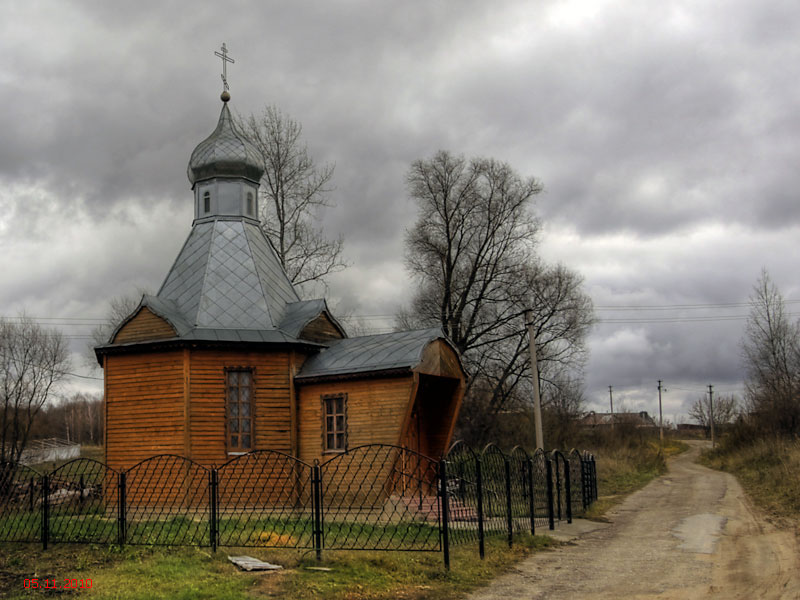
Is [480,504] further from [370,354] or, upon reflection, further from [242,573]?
[370,354]

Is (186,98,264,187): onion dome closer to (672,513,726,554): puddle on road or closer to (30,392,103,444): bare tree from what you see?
(672,513,726,554): puddle on road

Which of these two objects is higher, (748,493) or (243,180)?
(243,180)

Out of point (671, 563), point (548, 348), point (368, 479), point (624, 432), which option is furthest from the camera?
point (624, 432)

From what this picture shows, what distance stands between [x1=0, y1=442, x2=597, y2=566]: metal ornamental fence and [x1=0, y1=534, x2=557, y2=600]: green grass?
0.26m

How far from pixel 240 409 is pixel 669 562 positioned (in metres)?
8.76

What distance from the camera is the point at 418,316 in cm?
3070

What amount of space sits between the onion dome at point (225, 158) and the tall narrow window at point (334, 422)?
658 cm

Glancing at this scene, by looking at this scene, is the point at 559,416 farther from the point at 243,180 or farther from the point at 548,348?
the point at 243,180

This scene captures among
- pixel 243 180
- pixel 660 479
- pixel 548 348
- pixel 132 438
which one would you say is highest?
pixel 243 180

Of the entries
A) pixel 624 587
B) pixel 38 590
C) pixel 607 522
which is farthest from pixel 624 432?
pixel 38 590

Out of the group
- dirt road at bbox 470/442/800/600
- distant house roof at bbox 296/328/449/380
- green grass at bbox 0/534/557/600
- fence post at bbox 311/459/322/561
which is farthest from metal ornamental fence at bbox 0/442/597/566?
distant house roof at bbox 296/328/449/380

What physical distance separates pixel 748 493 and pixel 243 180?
14.8 metres

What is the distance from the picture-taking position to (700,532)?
13398 millimetres

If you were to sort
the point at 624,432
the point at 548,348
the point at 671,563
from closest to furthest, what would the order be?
the point at 671,563 → the point at 548,348 → the point at 624,432
